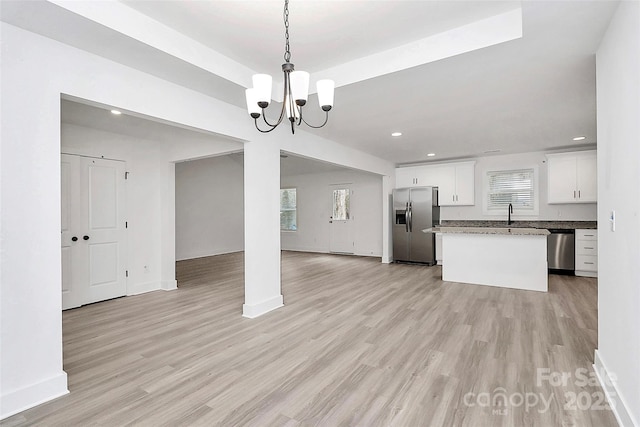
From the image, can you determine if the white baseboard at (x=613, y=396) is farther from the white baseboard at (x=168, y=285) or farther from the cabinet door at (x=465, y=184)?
the white baseboard at (x=168, y=285)

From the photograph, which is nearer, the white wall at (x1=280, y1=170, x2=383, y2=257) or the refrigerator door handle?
the refrigerator door handle

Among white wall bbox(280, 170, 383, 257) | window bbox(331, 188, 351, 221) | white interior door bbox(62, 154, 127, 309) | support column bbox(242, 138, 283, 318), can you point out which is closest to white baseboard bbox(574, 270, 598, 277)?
white wall bbox(280, 170, 383, 257)

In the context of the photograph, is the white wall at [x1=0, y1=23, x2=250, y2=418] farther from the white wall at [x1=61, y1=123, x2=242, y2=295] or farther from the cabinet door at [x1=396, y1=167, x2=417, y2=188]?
the cabinet door at [x1=396, y1=167, x2=417, y2=188]

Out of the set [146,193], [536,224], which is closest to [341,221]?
[536,224]

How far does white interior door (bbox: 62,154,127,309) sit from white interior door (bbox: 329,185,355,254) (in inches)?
217

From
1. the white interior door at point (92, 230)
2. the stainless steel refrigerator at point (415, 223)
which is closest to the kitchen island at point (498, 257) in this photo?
the stainless steel refrigerator at point (415, 223)

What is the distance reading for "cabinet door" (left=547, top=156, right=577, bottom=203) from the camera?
231 inches

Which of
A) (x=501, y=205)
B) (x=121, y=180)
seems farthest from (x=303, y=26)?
(x=501, y=205)

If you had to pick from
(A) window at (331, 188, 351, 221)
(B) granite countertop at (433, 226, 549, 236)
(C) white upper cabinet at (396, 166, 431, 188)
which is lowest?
(B) granite countertop at (433, 226, 549, 236)

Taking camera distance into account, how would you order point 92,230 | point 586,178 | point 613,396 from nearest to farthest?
point 613,396 < point 92,230 < point 586,178

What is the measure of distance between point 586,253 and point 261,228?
5.80 m

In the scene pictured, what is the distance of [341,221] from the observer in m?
8.97

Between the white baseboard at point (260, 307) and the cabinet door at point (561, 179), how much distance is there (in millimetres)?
5654

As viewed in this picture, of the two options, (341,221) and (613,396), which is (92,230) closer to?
(613,396)
